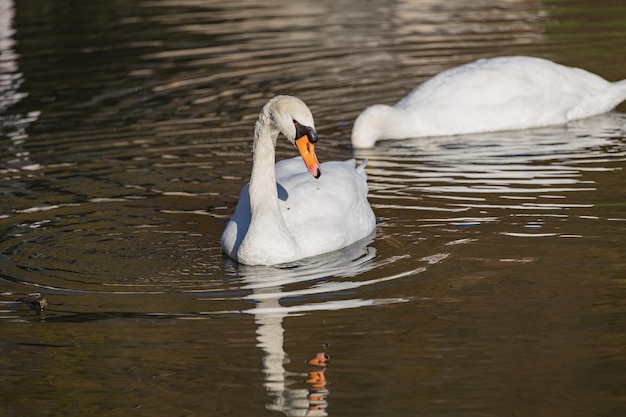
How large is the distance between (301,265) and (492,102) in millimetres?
5706

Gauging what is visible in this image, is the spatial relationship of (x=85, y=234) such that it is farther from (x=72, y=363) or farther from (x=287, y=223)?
(x=72, y=363)

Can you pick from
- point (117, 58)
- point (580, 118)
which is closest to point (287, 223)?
point (580, 118)

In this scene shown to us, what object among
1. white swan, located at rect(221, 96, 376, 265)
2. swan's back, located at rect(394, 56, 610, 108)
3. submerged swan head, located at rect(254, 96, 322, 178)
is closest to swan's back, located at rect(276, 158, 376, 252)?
white swan, located at rect(221, 96, 376, 265)

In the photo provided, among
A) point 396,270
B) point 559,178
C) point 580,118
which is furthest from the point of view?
point 580,118

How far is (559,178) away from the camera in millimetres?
12555

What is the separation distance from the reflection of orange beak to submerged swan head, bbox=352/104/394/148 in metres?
5.07

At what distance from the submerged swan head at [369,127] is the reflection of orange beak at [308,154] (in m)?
5.07

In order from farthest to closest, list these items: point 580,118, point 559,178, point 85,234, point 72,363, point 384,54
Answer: point 384,54
point 580,118
point 559,178
point 85,234
point 72,363

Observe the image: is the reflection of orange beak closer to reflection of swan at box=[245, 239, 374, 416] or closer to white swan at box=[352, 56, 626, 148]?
reflection of swan at box=[245, 239, 374, 416]

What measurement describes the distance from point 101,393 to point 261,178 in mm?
2880

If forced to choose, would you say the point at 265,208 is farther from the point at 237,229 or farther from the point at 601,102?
the point at 601,102

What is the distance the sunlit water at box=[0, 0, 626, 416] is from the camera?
775cm

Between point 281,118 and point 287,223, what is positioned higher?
point 281,118

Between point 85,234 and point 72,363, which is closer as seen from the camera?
point 72,363
